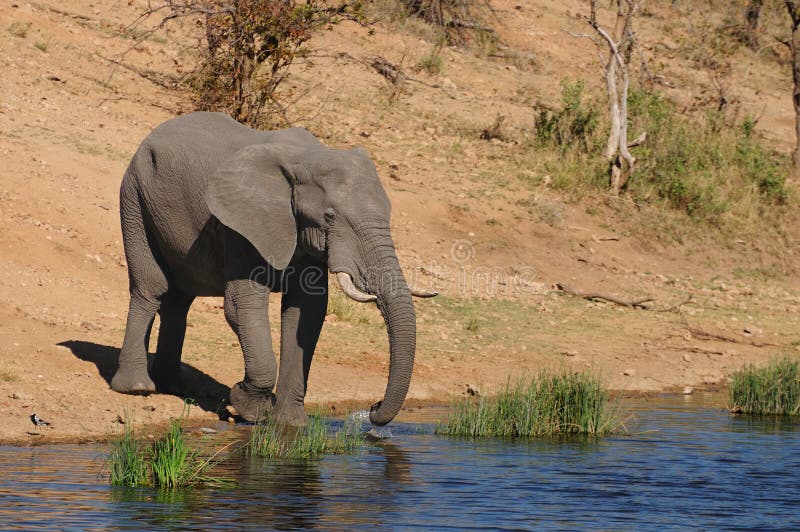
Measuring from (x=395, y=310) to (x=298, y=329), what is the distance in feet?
4.03

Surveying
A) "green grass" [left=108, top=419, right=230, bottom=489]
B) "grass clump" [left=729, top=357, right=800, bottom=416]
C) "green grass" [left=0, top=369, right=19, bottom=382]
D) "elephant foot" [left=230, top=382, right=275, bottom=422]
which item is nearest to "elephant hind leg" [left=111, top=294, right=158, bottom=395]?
"green grass" [left=0, top=369, right=19, bottom=382]

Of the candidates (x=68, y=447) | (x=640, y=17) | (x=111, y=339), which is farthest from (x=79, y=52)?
(x=640, y=17)

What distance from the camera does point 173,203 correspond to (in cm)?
984

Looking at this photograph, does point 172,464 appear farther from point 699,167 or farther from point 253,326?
point 699,167

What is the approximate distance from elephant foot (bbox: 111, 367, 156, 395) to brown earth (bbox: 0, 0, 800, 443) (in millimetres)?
108

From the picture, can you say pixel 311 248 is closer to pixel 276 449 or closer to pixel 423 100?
pixel 276 449

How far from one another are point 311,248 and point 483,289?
24.8 feet

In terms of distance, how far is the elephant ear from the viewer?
910 centimetres

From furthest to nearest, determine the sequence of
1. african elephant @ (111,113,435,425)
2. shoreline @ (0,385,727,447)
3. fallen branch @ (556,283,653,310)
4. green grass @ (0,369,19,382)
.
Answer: fallen branch @ (556,283,653,310) < green grass @ (0,369,19,382) < shoreline @ (0,385,727,447) < african elephant @ (111,113,435,425)

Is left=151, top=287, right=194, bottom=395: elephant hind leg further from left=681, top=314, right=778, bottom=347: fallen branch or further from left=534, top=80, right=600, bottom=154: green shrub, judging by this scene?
left=534, top=80, right=600, bottom=154: green shrub

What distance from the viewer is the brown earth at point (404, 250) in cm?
1179

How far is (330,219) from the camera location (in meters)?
8.88

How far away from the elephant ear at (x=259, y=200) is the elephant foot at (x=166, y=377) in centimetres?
196

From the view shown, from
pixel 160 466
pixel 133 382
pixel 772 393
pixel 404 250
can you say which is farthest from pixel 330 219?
pixel 404 250
